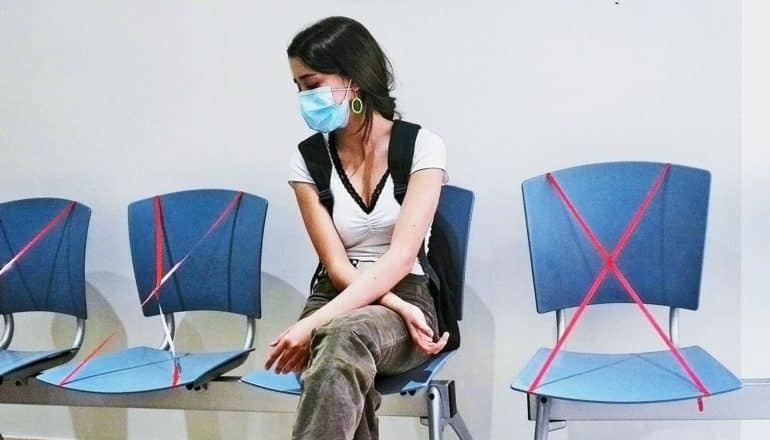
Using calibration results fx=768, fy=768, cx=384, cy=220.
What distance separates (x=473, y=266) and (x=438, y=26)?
0.62 meters

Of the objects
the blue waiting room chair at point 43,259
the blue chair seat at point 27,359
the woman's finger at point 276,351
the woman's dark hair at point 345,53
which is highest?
the woman's dark hair at point 345,53

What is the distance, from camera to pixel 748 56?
5.90 ft

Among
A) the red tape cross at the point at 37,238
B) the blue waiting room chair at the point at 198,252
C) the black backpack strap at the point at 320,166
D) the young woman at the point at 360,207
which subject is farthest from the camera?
the red tape cross at the point at 37,238

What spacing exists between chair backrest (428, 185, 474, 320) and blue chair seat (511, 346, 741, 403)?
0.24m

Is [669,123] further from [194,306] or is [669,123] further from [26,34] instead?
[26,34]

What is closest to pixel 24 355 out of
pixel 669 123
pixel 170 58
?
pixel 170 58

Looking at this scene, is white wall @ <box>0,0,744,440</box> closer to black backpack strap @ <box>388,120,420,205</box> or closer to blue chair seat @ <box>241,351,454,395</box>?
black backpack strap @ <box>388,120,420,205</box>

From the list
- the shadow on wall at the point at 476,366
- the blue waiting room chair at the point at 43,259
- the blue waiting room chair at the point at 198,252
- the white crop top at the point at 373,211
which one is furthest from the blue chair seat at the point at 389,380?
the blue waiting room chair at the point at 43,259

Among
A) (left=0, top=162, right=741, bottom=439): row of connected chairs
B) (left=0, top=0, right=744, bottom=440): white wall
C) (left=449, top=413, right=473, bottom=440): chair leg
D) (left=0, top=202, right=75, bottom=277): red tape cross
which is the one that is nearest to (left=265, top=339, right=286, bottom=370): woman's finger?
(left=0, top=162, right=741, bottom=439): row of connected chairs

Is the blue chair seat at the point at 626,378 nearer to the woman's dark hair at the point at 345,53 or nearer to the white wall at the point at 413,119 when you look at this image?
the white wall at the point at 413,119

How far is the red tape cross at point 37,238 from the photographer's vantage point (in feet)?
6.78

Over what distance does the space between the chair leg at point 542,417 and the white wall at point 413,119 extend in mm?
552

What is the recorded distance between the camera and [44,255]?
2.05m

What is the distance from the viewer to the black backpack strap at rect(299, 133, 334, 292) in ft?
5.33
